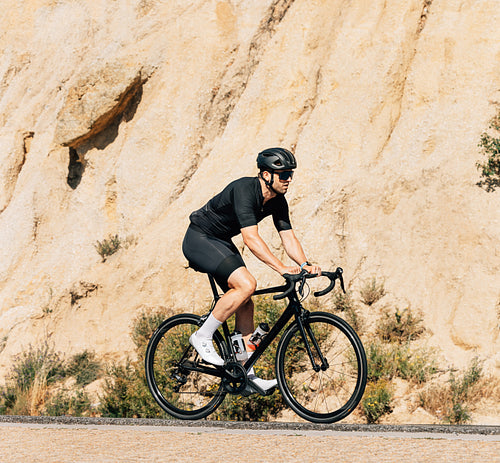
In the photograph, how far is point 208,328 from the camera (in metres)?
→ 5.93

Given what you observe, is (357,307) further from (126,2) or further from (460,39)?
(126,2)

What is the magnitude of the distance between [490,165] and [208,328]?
A: 22.9 ft

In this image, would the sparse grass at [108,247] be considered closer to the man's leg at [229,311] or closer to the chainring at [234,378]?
the man's leg at [229,311]

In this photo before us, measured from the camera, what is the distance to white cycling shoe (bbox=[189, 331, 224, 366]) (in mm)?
5895

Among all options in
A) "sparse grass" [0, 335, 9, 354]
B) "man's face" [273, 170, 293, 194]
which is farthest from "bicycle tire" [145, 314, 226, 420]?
"sparse grass" [0, 335, 9, 354]

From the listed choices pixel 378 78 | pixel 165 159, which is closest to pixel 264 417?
pixel 378 78

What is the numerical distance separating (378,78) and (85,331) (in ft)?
26.1

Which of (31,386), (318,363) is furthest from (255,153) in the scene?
(318,363)

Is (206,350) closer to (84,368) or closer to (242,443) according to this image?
(242,443)

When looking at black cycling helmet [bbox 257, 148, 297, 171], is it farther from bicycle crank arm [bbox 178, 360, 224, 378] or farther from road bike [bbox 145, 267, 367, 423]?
bicycle crank arm [bbox 178, 360, 224, 378]

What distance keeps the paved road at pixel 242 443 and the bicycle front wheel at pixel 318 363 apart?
0.22m

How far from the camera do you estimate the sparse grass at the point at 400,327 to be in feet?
33.4

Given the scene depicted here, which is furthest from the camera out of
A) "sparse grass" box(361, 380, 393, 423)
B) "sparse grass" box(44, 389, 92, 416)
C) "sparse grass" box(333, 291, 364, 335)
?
"sparse grass" box(333, 291, 364, 335)

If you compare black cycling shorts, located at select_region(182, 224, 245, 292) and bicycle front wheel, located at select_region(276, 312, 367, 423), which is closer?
bicycle front wheel, located at select_region(276, 312, 367, 423)
